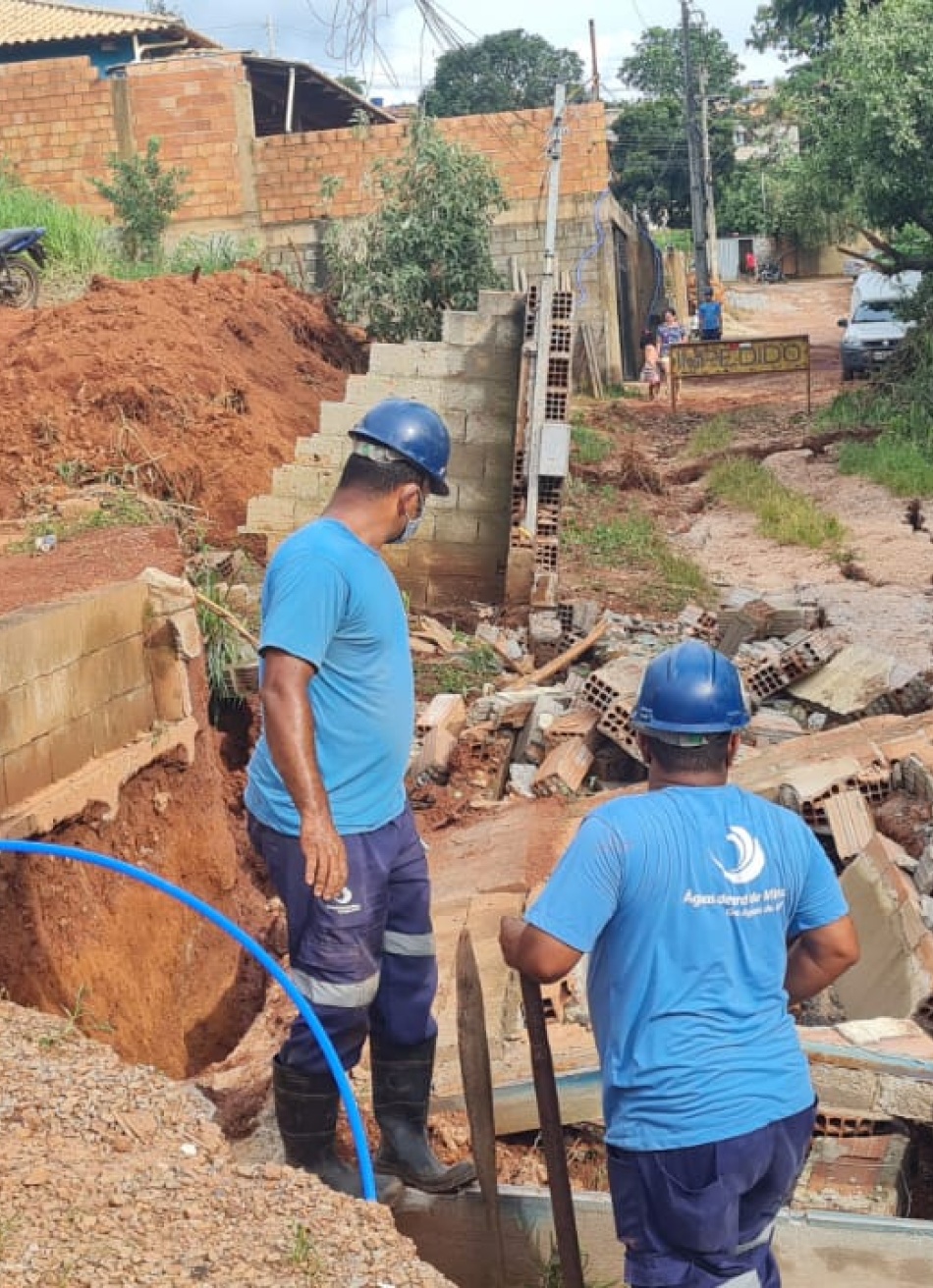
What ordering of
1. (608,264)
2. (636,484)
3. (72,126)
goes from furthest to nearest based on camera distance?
(608,264) < (72,126) < (636,484)

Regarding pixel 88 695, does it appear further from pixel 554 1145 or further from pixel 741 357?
pixel 741 357

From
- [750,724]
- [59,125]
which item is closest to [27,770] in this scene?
[750,724]

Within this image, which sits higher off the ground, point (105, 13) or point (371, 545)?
point (105, 13)

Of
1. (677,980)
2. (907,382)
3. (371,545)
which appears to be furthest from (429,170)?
(677,980)

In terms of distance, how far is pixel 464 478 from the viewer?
11391 millimetres

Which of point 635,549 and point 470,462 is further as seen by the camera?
point 635,549

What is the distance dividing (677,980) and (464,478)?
8.87 meters

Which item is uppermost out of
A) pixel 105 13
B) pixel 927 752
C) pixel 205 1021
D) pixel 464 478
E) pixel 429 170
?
pixel 105 13

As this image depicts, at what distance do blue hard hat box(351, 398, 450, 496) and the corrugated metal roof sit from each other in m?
31.6

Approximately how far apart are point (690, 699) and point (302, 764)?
1.02m

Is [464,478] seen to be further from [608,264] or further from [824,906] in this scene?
[608,264]

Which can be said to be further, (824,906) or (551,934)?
(824,906)

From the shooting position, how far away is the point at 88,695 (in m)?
5.71

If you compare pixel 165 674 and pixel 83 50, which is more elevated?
pixel 83 50
